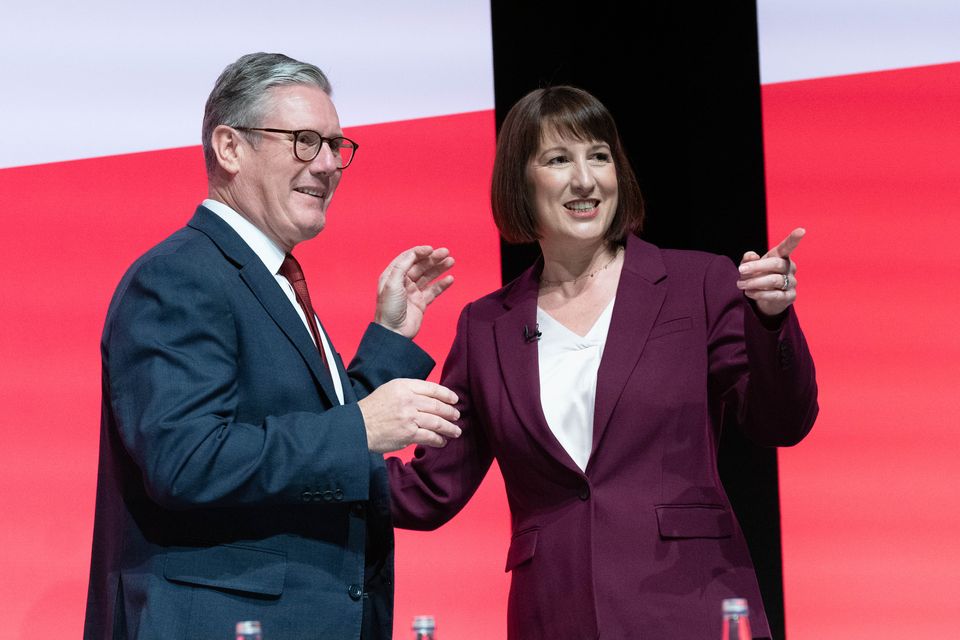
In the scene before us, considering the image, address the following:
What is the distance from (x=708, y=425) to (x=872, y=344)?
105cm

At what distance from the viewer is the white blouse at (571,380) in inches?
88.8

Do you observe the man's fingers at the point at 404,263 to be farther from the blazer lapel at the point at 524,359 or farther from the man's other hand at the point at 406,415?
the man's other hand at the point at 406,415

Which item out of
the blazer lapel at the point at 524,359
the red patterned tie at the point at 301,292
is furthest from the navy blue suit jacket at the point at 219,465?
the blazer lapel at the point at 524,359

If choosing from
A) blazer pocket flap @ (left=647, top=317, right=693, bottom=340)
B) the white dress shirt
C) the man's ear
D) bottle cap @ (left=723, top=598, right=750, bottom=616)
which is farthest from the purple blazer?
bottle cap @ (left=723, top=598, right=750, bottom=616)

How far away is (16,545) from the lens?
9.89 feet

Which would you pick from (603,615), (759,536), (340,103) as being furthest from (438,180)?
(603,615)

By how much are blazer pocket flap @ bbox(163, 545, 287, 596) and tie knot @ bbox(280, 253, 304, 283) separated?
525 millimetres

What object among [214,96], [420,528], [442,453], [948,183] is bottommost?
[420,528]

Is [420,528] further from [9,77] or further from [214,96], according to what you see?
[9,77]

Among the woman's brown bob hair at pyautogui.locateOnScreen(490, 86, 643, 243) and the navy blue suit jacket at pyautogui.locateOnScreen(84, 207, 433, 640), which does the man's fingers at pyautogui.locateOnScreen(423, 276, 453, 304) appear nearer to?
the woman's brown bob hair at pyautogui.locateOnScreen(490, 86, 643, 243)

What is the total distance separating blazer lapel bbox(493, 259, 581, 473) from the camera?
2.22 metres

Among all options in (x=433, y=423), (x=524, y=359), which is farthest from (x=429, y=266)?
(x=433, y=423)

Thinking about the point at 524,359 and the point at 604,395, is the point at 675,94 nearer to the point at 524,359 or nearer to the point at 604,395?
the point at 524,359

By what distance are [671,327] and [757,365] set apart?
0.90ft
